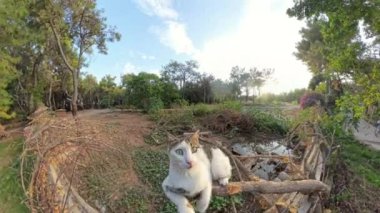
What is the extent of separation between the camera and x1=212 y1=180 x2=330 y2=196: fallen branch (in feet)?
10.0

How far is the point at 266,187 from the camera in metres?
3.45

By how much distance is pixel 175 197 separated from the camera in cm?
271

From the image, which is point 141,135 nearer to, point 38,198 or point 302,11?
point 302,11

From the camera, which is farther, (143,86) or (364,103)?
(143,86)

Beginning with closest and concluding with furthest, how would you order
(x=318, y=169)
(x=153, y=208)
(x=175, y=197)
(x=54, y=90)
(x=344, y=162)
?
(x=175, y=197) → (x=318, y=169) → (x=153, y=208) → (x=344, y=162) → (x=54, y=90)

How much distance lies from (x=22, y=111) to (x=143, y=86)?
5.43 meters

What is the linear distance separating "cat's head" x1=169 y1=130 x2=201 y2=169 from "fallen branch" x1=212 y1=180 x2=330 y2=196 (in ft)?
1.85

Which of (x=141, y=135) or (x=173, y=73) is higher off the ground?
(x=173, y=73)

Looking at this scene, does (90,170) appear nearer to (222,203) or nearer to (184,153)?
(222,203)

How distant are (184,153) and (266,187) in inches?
50.6

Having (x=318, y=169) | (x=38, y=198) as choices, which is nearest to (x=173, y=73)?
(x=318, y=169)

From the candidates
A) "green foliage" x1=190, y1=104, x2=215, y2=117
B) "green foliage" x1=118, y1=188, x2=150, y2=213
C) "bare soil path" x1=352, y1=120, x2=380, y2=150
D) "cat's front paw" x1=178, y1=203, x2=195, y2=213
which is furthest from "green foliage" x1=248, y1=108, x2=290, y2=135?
"cat's front paw" x1=178, y1=203, x2=195, y2=213

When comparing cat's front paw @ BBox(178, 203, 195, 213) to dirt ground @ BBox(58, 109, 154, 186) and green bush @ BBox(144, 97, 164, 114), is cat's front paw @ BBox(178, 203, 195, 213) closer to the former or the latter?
dirt ground @ BBox(58, 109, 154, 186)

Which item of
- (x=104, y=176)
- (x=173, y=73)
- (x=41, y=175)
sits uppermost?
(x=173, y=73)
